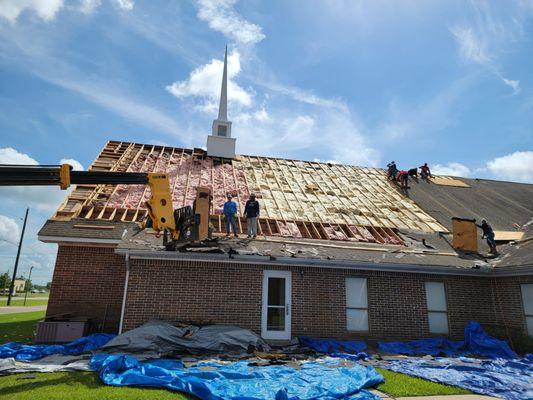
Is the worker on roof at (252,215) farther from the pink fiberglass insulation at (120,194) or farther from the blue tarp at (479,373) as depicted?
the blue tarp at (479,373)

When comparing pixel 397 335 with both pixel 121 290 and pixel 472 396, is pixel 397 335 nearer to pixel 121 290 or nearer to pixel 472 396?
pixel 472 396

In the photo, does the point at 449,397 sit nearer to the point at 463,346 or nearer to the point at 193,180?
the point at 463,346

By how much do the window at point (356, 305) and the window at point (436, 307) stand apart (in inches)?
91.4

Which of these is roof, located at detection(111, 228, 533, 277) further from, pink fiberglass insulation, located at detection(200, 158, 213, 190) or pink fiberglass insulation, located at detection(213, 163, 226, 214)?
pink fiberglass insulation, located at detection(200, 158, 213, 190)

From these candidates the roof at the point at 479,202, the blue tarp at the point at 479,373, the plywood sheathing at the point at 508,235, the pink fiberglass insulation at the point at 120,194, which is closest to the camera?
the blue tarp at the point at 479,373

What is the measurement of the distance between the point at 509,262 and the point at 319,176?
1063 cm

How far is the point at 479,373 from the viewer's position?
330 inches

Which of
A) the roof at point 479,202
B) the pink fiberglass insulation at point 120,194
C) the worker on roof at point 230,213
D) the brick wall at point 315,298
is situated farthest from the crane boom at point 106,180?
the roof at point 479,202

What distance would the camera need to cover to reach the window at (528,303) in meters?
11.9

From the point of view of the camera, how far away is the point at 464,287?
1316 centimetres

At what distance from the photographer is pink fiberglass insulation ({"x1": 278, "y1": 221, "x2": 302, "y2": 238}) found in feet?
45.3

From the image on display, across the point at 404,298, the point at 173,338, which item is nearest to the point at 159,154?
the point at 173,338

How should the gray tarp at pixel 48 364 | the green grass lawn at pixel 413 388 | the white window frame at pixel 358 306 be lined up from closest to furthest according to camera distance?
the green grass lawn at pixel 413 388
the gray tarp at pixel 48 364
the white window frame at pixel 358 306

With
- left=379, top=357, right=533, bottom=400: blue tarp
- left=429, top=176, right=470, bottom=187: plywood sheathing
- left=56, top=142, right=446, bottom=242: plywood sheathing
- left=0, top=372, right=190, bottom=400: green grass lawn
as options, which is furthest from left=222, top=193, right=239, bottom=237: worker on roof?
left=429, top=176, right=470, bottom=187: plywood sheathing
